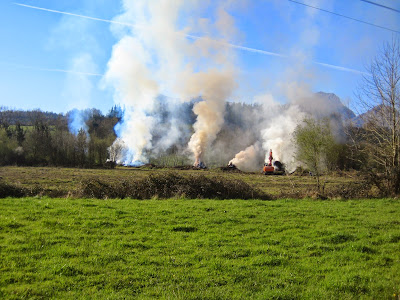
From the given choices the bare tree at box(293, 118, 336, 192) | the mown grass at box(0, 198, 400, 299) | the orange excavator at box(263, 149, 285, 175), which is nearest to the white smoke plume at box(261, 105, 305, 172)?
the orange excavator at box(263, 149, 285, 175)

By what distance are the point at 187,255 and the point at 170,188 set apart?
11496mm

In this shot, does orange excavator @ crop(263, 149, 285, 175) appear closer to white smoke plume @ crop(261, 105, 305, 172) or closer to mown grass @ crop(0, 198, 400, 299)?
white smoke plume @ crop(261, 105, 305, 172)

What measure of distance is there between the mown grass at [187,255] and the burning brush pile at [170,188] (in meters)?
5.42

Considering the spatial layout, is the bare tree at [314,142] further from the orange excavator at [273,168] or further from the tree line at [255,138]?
the orange excavator at [273,168]

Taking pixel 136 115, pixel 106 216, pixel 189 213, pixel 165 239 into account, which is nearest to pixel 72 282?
pixel 165 239

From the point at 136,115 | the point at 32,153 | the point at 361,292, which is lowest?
the point at 361,292

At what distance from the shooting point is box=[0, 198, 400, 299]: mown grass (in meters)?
5.49

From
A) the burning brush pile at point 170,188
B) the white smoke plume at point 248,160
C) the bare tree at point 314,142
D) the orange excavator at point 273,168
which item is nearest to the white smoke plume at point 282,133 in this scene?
the orange excavator at point 273,168

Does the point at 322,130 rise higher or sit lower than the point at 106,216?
higher

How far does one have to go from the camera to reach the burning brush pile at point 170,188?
17389 mm

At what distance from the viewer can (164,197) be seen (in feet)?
58.3

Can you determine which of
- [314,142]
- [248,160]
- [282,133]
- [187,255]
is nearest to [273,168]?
[282,133]

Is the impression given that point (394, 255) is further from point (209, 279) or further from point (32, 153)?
point (32, 153)

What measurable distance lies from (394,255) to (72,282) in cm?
787
